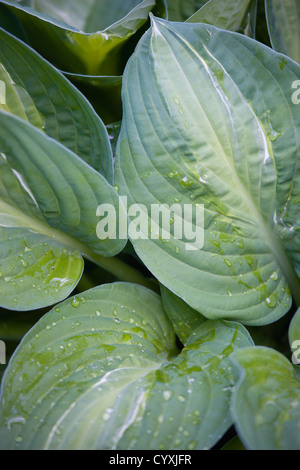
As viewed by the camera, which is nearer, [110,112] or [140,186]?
[140,186]

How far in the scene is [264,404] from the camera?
0.53m

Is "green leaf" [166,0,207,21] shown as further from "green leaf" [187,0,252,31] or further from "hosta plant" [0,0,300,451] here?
"hosta plant" [0,0,300,451]

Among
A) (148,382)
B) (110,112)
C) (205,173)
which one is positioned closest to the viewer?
(148,382)

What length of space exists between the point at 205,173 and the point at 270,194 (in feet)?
0.41

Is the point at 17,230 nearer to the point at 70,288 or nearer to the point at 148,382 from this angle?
the point at 70,288

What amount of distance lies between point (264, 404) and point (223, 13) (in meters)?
0.73

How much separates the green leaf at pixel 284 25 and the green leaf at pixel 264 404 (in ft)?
2.09

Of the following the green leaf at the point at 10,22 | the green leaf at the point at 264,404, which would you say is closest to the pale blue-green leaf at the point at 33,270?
the green leaf at the point at 264,404

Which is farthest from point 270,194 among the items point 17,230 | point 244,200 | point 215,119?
point 17,230

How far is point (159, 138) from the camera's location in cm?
68

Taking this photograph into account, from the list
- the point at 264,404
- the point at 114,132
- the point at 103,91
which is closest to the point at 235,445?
the point at 264,404

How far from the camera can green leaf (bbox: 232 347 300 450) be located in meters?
0.49

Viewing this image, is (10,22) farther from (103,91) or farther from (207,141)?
(207,141)

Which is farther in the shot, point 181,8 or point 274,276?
point 181,8
